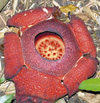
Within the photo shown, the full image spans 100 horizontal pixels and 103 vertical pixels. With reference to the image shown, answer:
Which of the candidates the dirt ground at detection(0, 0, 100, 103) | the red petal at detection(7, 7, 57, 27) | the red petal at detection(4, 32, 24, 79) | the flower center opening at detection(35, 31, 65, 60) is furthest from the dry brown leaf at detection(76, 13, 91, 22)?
the red petal at detection(4, 32, 24, 79)

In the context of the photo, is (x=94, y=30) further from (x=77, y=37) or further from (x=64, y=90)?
(x=64, y=90)

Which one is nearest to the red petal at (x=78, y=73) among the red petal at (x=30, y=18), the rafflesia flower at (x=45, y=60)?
the rafflesia flower at (x=45, y=60)

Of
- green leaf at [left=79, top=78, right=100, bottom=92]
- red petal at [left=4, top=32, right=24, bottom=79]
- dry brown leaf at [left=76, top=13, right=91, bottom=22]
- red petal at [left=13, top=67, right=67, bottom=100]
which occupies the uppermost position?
dry brown leaf at [left=76, top=13, right=91, bottom=22]

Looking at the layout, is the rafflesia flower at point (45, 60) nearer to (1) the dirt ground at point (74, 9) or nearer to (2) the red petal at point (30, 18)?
(2) the red petal at point (30, 18)

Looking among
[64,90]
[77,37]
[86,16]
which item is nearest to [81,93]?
[64,90]

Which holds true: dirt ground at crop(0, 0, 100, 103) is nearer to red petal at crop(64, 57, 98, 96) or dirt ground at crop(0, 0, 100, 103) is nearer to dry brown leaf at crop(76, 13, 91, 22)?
dry brown leaf at crop(76, 13, 91, 22)

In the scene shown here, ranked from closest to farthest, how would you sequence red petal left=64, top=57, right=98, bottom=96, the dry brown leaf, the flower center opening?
red petal left=64, top=57, right=98, bottom=96
the flower center opening
the dry brown leaf
